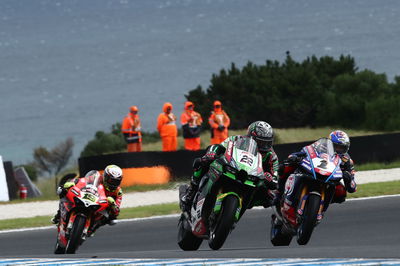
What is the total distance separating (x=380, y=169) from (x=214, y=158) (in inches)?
516

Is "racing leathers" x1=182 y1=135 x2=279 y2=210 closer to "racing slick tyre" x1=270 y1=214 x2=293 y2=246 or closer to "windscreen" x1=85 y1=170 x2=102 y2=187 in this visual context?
"racing slick tyre" x1=270 y1=214 x2=293 y2=246

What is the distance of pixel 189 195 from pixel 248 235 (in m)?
3.42

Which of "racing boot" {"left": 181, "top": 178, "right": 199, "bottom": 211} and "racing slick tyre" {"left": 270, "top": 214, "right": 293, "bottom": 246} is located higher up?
"racing boot" {"left": 181, "top": 178, "right": 199, "bottom": 211}

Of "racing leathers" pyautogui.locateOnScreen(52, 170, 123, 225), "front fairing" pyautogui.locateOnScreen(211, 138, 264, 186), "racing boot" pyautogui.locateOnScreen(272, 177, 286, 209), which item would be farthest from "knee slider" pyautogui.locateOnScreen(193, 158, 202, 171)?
"racing leathers" pyautogui.locateOnScreen(52, 170, 123, 225)

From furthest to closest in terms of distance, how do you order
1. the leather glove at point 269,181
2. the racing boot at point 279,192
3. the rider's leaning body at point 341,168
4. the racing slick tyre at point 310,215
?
1. the racing boot at point 279,192
2. the rider's leaning body at point 341,168
3. the leather glove at point 269,181
4. the racing slick tyre at point 310,215

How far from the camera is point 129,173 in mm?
22859

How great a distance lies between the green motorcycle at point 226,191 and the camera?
11047 millimetres

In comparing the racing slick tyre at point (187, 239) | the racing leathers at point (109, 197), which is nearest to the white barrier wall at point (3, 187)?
the racing leathers at point (109, 197)

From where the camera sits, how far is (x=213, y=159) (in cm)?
1150

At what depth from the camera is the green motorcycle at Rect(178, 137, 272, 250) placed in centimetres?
1105

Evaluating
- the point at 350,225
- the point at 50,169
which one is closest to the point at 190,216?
the point at 350,225

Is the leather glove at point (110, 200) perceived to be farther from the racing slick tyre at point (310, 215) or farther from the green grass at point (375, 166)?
the green grass at point (375, 166)

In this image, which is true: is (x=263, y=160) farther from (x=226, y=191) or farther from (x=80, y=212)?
(x=80, y=212)

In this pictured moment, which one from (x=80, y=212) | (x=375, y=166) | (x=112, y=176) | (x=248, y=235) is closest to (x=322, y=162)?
(x=112, y=176)
